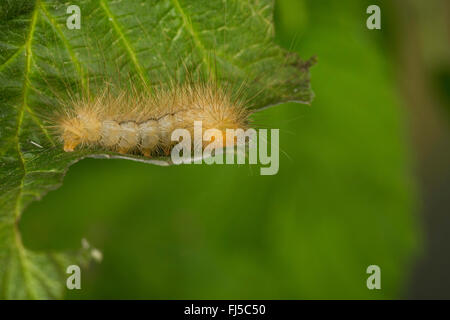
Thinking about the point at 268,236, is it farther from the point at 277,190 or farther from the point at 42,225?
the point at 42,225

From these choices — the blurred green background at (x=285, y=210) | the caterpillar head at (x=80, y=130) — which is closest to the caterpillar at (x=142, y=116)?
the caterpillar head at (x=80, y=130)

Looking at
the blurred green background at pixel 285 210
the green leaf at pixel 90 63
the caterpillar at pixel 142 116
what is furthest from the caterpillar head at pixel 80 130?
the blurred green background at pixel 285 210

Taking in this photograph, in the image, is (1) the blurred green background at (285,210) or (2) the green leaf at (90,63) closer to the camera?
(2) the green leaf at (90,63)

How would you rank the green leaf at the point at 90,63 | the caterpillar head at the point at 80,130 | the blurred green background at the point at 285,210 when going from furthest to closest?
the blurred green background at the point at 285,210 < the caterpillar head at the point at 80,130 < the green leaf at the point at 90,63

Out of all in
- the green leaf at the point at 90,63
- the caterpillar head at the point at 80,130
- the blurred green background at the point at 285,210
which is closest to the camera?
the green leaf at the point at 90,63

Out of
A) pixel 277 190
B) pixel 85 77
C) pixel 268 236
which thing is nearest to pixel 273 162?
pixel 277 190

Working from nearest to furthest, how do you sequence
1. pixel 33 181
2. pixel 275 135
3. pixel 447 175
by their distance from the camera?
1. pixel 33 181
2. pixel 275 135
3. pixel 447 175

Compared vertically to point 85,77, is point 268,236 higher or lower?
lower

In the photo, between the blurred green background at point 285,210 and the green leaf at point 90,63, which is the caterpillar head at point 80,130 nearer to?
the green leaf at point 90,63
